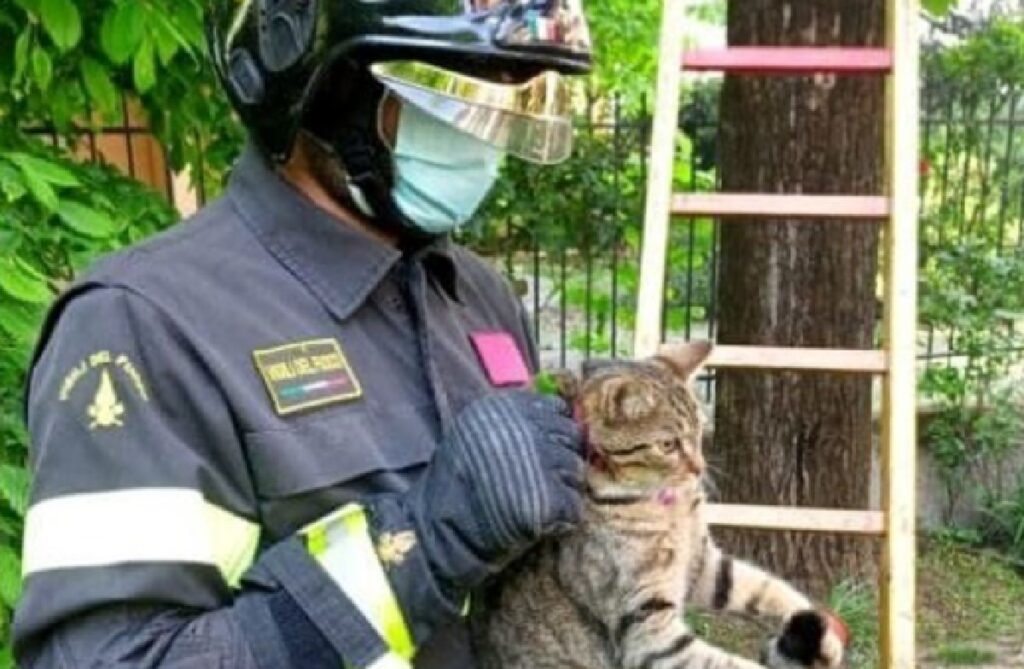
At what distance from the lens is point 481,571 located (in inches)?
57.3

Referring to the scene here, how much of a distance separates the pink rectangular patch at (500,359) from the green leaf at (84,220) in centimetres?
102

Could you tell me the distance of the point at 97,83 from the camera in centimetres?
286

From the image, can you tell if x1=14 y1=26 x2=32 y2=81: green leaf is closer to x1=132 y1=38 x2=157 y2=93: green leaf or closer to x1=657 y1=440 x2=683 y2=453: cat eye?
x1=132 y1=38 x2=157 y2=93: green leaf

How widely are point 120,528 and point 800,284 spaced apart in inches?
135

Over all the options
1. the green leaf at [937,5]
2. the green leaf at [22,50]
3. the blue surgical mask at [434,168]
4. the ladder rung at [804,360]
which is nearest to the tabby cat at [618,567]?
the blue surgical mask at [434,168]

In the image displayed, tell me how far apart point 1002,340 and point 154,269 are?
500 centimetres

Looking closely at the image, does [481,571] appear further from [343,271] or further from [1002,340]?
[1002,340]

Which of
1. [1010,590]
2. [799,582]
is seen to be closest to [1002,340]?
[1010,590]

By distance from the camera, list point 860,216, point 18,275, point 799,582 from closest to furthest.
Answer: point 18,275
point 860,216
point 799,582

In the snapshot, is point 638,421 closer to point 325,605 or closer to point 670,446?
point 670,446

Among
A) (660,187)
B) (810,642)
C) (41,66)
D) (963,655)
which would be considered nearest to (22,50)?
(41,66)

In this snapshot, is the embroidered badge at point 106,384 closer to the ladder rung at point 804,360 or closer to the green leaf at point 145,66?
the green leaf at point 145,66

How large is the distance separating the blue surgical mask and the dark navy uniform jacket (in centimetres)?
8

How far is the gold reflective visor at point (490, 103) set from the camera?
5.05 ft
